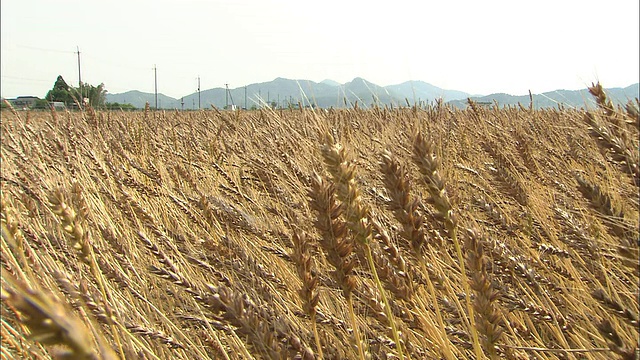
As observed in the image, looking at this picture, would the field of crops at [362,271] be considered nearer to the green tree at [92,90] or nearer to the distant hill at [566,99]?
the distant hill at [566,99]

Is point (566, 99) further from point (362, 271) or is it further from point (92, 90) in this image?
point (92, 90)

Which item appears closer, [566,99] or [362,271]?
[362,271]

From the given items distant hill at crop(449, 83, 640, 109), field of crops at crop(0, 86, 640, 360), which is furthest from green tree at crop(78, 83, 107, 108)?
distant hill at crop(449, 83, 640, 109)

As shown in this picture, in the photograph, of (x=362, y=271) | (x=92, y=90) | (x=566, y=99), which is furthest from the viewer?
(x=92, y=90)

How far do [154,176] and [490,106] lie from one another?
4.38 m

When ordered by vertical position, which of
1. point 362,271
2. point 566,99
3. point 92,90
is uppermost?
point 92,90

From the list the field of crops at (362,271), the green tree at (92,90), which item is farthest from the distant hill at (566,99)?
the green tree at (92,90)

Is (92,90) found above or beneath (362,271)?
above

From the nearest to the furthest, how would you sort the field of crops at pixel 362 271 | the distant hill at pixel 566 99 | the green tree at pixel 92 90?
1. the field of crops at pixel 362 271
2. the distant hill at pixel 566 99
3. the green tree at pixel 92 90

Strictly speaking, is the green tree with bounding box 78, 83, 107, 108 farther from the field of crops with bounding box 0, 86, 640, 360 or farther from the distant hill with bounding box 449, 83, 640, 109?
the distant hill with bounding box 449, 83, 640, 109

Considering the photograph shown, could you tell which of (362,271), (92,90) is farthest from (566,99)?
(92,90)

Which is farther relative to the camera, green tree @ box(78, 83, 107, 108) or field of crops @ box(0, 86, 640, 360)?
green tree @ box(78, 83, 107, 108)

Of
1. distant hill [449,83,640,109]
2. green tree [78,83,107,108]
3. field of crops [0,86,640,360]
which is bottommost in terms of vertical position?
field of crops [0,86,640,360]

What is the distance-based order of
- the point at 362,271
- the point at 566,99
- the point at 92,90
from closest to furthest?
the point at 362,271, the point at 566,99, the point at 92,90
